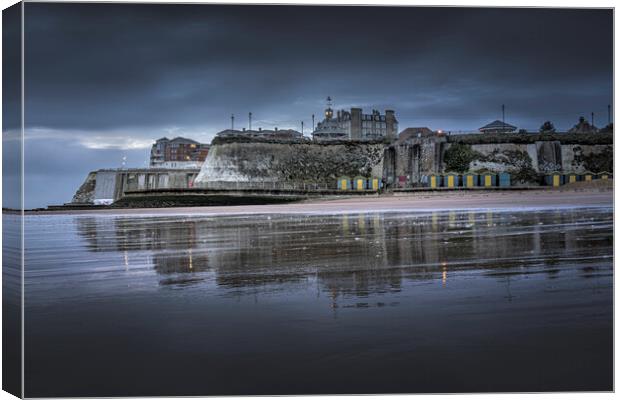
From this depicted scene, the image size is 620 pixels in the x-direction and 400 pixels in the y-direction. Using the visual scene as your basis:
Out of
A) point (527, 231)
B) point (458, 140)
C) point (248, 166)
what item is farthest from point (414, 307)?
point (248, 166)

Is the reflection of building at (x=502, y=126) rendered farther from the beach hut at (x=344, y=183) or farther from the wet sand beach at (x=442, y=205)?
the beach hut at (x=344, y=183)

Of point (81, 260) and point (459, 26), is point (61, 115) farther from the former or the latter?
point (459, 26)

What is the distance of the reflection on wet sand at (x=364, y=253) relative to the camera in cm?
619

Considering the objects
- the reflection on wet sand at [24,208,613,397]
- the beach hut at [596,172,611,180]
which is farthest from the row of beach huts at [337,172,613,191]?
the reflection on wet sand at [24,208,613,397]

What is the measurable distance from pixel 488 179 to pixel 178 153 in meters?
62.5

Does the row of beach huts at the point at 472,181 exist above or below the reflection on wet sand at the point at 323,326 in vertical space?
above

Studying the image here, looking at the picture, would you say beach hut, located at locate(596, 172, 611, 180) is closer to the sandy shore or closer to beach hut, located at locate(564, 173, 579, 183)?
the sandy shore

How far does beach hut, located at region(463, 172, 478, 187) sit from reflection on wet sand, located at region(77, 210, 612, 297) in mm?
43323

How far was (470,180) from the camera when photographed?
5516cm

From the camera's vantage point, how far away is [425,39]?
7.29m

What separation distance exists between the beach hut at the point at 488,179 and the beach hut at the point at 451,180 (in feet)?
9.61

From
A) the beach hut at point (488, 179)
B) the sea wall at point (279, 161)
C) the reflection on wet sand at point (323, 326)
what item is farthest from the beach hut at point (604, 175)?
the sea wall at point (279, 161)

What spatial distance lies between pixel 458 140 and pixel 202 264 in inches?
2283

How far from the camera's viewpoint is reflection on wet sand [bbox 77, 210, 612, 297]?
619cm
